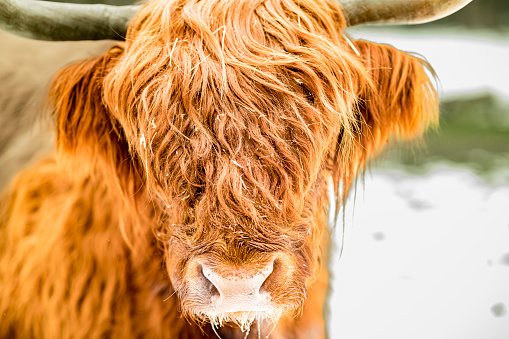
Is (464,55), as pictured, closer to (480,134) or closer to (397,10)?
(480,134)

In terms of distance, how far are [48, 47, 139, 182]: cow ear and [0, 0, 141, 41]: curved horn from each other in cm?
7

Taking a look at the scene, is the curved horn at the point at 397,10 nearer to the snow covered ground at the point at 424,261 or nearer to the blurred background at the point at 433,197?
the blurred background at the point at 433,197

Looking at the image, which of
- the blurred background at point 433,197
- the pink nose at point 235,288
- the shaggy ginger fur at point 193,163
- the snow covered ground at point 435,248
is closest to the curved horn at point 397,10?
the shaggy ginger fur at point 193,163

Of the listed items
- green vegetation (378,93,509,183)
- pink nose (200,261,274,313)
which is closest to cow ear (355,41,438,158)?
pink nose (200,261,274,313)

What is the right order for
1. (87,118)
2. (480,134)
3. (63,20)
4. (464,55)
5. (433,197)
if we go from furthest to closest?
(433,197), (480,134), (464,55), (87,118), (63,20)

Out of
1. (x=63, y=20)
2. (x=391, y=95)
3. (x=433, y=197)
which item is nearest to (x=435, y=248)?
(x=433, y=197)

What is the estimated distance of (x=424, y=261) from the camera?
2.20 m

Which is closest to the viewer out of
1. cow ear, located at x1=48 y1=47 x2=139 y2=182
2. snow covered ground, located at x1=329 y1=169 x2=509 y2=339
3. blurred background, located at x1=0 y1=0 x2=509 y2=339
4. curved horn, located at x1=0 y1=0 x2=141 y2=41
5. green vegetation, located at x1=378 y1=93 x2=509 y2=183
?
curved horn, located at x1=0 y1=0 x2=141 y2=41

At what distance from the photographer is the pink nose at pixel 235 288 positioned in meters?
0.77

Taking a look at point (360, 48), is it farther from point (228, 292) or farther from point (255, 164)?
point (228, 292)

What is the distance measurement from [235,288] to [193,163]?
24 centimetres

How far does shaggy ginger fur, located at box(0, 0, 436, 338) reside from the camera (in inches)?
31.8

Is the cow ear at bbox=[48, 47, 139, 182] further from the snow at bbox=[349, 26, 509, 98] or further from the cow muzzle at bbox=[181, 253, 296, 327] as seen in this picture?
the snow at bbox=[349, 26, 509, 98]

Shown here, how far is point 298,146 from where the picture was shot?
2.78 ft
